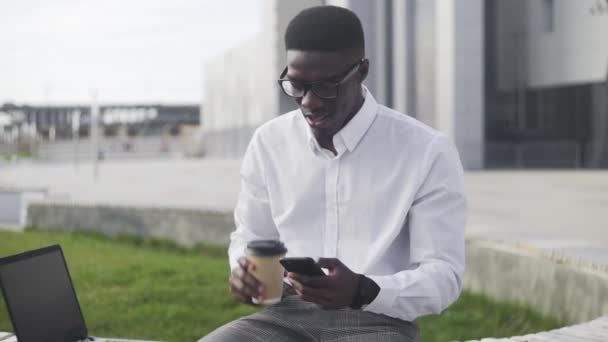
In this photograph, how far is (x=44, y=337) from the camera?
7.98 feet

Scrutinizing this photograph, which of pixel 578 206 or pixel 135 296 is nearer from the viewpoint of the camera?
pixel 135 296

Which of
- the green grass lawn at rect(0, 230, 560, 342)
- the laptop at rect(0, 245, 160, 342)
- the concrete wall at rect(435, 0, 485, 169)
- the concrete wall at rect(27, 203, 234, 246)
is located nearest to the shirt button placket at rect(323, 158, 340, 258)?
the laptop at rect(0, 245, 160, 342)

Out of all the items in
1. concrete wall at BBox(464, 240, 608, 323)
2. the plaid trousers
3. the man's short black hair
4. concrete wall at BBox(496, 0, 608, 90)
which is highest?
→ concrete wall at BBox(496, 0, 608, 90)

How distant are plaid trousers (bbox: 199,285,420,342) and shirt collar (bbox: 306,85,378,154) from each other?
53 centimetres

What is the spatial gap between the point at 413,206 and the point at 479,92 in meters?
29.1

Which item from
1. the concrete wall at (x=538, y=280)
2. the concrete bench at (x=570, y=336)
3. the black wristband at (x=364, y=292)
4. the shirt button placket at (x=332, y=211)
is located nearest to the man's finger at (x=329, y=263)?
the black wristband at (x=364, y=292)

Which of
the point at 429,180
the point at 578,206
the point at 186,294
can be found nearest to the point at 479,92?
the point at 578,206

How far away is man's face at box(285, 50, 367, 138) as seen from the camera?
7.38 ft

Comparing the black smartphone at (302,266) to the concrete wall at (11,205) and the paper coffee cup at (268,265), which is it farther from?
the concrete wall at (11,205)

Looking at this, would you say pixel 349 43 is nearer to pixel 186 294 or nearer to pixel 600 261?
pixel 600 261

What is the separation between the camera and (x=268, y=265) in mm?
2098

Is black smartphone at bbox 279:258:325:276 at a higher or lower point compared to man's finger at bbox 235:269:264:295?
higher

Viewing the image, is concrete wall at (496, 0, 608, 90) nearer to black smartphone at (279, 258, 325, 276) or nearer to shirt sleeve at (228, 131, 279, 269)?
shirt sleeve at (228, 131, 279, 269)

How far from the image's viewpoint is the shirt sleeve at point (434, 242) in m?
2.29
